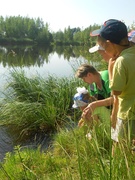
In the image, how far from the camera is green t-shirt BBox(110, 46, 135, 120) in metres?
1.90

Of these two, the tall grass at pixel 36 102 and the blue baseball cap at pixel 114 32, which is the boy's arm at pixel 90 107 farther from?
the tall grass at pixel 36 102

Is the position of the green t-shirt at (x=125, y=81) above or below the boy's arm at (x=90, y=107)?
Result: above

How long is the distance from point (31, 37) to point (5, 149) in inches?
2770

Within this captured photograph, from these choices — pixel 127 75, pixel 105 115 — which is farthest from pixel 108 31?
pixel 105 115

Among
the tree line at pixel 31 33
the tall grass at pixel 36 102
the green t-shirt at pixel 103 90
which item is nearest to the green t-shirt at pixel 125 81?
the green t-shirt at pixel 103 90

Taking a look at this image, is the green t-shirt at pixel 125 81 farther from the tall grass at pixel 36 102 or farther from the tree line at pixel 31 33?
the tree line at pixel 31 33

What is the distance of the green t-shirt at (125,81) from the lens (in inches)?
75.0

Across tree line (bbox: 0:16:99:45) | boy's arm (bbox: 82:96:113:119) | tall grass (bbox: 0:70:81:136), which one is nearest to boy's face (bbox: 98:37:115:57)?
boy's arm (bbox: 82:96:113:119)

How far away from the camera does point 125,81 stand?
6.39 ft

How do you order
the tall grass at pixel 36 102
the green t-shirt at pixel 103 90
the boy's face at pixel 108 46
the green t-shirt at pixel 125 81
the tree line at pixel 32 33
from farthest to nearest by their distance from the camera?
the tree line at pixel 32 33 < the tall grass at pixel 36 102 < the green t-shirt at pixel 103 90 < the boy's face at pixel 108 46 < the green t-shirt at pixel 125 81

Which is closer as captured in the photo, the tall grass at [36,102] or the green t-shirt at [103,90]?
the green t-shirt at [103,90]

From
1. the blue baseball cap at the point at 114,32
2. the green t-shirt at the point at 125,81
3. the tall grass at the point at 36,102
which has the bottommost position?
the tall grass at the point at 36,102

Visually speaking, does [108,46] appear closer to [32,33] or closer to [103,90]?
[103,90]

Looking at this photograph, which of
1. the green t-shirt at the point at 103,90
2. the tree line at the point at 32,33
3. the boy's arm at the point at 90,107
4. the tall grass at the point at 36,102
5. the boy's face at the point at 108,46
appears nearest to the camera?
the boy's face at the point at 108,46
